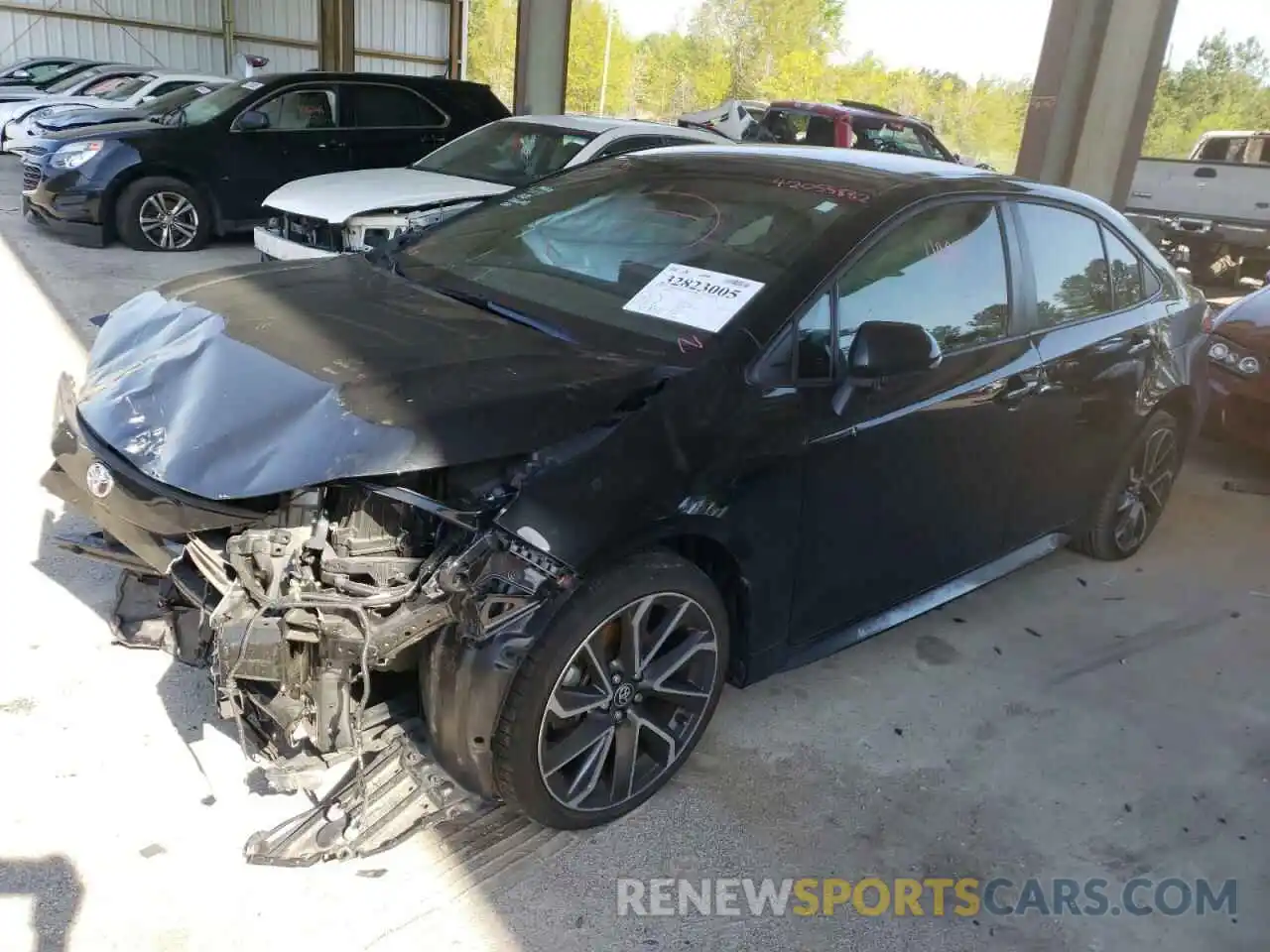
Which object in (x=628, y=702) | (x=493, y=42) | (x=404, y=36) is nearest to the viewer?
(x=628, y=702)

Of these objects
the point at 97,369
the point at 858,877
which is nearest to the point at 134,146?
the point at 97,369

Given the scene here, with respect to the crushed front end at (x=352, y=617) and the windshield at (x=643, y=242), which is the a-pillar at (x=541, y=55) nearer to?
the windshield at (x=643, y=242)

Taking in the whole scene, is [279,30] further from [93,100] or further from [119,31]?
[93,100]

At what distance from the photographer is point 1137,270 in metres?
4.10

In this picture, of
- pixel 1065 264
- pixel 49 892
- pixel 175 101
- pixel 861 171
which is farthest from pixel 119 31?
pixel 49 892

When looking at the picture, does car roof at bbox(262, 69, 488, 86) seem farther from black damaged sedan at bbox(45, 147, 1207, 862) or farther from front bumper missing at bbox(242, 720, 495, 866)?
front bumper missing at bbox(242, 720, 495, 866)

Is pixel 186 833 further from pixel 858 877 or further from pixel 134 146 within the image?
pixel 134 146

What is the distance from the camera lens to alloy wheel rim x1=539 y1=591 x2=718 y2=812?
2.45 m

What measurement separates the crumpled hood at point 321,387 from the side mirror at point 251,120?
714 centimetres

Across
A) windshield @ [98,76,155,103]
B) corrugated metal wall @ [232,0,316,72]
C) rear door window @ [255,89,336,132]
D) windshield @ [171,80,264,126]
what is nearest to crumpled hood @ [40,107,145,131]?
windshield @ [171,80,264,126]

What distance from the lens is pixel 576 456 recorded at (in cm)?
233

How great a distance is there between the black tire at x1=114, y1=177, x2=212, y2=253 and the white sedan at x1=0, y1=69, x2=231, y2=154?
428cm
